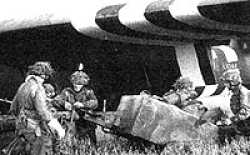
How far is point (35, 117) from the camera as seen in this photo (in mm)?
5215

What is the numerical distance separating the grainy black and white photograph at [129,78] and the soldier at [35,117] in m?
0.01

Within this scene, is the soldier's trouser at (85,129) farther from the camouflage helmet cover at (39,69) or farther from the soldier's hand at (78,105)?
the camouflage helmet cover at (39,69)

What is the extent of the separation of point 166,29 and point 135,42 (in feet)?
3.98

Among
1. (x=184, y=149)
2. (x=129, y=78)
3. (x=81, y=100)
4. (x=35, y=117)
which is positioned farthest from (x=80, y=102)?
(x=129, y=78)

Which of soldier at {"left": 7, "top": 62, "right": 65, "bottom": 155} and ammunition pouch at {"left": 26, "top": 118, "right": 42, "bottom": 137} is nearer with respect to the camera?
soldier at {"left": 7, "top": 62, "right": 65, "bottom": 155}

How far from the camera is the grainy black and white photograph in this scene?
5.52m

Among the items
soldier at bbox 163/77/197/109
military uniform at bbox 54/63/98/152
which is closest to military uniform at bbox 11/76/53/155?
military uniform at bbox 54/63/98/152

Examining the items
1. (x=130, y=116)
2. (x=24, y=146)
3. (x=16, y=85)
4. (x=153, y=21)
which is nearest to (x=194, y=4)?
(x=153, y=21)

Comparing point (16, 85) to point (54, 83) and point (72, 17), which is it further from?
point (72, 17)

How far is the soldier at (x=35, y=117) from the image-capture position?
5082mm

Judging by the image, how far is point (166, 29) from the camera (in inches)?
327

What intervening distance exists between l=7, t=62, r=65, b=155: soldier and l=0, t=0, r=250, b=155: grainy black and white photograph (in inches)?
0.5

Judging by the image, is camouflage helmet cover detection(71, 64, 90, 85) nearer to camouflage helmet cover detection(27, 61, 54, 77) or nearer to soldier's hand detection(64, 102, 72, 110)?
soldier's hand detection(64, 102, 72, 110)

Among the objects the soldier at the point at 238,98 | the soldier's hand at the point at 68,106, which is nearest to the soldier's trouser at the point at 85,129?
the soldier's hand at the point at 68,106
